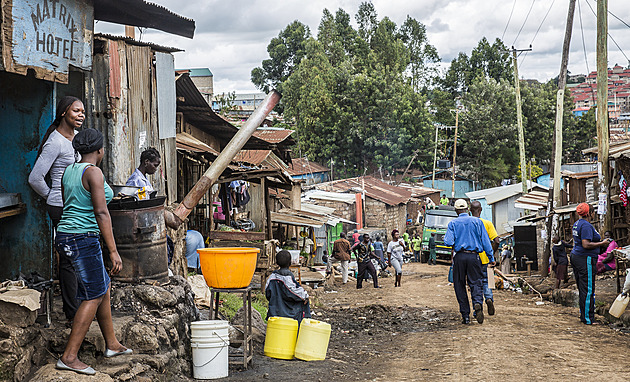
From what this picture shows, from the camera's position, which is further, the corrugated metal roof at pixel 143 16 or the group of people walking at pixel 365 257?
the group of people walking at pixel 365 257

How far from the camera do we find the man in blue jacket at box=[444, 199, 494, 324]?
992 centimetres

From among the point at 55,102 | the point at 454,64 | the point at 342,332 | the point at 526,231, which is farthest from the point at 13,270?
the point at 454,64

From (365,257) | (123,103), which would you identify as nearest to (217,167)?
(123,103)

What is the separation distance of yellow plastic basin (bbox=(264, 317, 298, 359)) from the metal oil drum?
1641 millimetres

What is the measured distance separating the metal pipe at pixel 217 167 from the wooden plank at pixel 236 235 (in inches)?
209

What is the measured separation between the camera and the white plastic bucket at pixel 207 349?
6195mm

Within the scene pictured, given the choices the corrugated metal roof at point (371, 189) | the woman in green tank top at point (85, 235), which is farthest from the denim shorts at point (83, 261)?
the corrugated metal roof at point (371, 189)

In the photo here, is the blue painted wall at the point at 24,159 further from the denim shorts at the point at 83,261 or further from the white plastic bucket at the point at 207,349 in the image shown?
the white plastic bucket at the point at 207,349

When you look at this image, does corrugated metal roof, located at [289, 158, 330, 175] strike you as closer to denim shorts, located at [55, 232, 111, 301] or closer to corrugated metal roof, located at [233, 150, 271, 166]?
corrugated metal roof, located at [233, 150, 271, 166]

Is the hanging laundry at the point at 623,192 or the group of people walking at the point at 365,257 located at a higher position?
the hanging laundry at the point at 623,192

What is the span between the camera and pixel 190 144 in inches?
493

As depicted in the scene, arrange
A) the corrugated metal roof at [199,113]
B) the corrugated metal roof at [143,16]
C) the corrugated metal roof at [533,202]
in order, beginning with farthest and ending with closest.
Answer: the corrugated metal roof at [533,202] → the corrugated metal roof at [199,113] → the corrugated metal roof at [143,16]

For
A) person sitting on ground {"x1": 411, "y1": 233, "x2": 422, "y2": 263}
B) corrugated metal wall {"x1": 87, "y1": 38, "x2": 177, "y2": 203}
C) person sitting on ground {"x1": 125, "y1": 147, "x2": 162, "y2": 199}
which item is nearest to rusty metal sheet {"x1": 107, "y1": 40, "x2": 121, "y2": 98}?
corrugated metal wall {"x1": 87, "y1": 38, "x2": 177, "y2": 203}

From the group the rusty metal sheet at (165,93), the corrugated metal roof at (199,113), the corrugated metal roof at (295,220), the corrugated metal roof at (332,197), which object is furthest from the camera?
the corrugated metal roof at (332,197)
